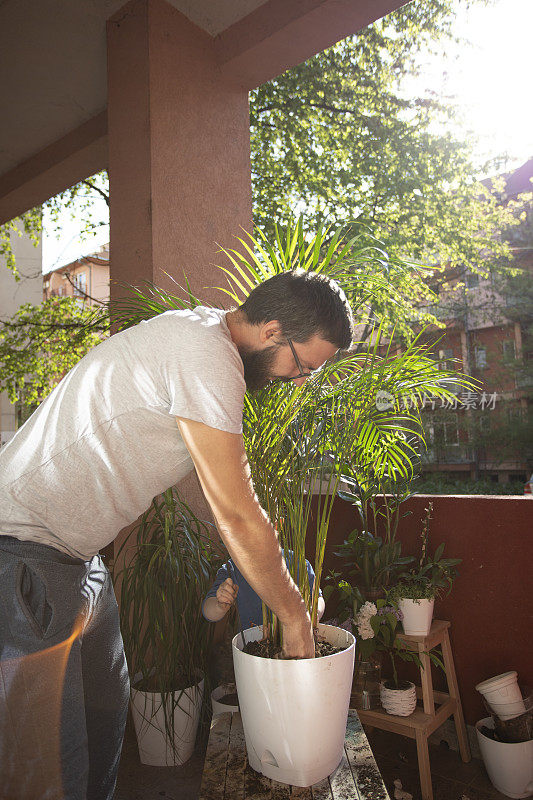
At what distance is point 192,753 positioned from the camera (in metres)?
2.44

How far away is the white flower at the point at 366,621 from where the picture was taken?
236 centimetres

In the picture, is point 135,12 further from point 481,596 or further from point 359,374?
point 481,596

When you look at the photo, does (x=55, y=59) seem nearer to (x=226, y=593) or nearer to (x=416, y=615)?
(x=226, y=593)

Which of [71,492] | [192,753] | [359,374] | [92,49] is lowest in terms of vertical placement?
[192,753]

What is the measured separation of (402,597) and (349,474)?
593 mm

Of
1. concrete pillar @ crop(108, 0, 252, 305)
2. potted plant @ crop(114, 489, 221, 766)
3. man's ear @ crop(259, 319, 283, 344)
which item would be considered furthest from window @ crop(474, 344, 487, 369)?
man's ear @ crop(259, 319, 283, 344)

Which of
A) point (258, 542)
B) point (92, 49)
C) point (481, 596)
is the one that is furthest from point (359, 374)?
point (92, 49)

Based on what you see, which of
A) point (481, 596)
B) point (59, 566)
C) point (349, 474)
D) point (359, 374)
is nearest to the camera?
point (59, 566)

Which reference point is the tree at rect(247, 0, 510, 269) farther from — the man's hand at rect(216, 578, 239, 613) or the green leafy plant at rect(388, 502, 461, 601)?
the man's hand at rect(216, 578, 239, 613)

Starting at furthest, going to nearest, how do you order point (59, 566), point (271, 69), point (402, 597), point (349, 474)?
point (271, 69) < point (349, 474) < point (402, 597) < point (59, 566)

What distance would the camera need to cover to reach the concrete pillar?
9.21 feet

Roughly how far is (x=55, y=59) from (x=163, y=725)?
137 inches

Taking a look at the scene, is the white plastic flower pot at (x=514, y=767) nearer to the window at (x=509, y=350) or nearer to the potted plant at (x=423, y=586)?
the potted plant at (x=423, y=586)

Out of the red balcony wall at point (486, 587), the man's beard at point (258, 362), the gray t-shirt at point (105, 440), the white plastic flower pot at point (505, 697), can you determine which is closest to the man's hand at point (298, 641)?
the gray t-shirt at point (105, 440)
